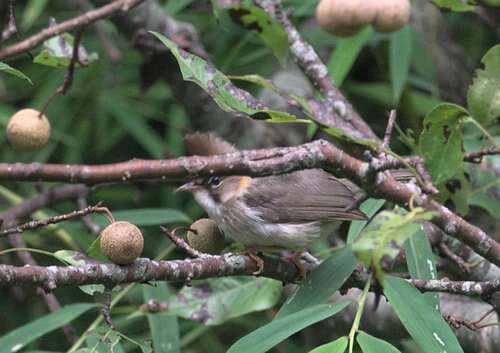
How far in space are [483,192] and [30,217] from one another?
1461 mm

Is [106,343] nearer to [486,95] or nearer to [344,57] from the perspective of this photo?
[486,95]

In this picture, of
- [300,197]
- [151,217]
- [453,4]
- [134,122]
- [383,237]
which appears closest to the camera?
[383,237]

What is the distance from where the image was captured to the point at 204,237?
208 cm

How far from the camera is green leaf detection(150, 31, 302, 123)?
67.6 inches

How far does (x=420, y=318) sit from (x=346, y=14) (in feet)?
2.60

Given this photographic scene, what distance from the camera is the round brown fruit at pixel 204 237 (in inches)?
81.4

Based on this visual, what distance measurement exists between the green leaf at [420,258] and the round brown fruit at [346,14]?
1.67ft

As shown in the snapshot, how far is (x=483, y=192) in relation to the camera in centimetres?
262

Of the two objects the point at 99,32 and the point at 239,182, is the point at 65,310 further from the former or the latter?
the point at 99,32

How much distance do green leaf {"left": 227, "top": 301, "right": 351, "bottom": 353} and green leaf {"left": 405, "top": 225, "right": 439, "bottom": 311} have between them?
1.11 feet

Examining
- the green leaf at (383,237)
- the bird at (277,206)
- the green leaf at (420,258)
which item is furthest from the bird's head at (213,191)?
the green leaf at (383,237)

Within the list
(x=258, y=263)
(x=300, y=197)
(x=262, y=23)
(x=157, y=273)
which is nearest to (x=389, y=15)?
(x=262, y=23)

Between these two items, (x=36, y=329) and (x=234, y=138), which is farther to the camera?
(x=234, y=138)

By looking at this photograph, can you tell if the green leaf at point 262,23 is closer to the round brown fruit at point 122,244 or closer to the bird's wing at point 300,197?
the bird's wing at point 300,197
